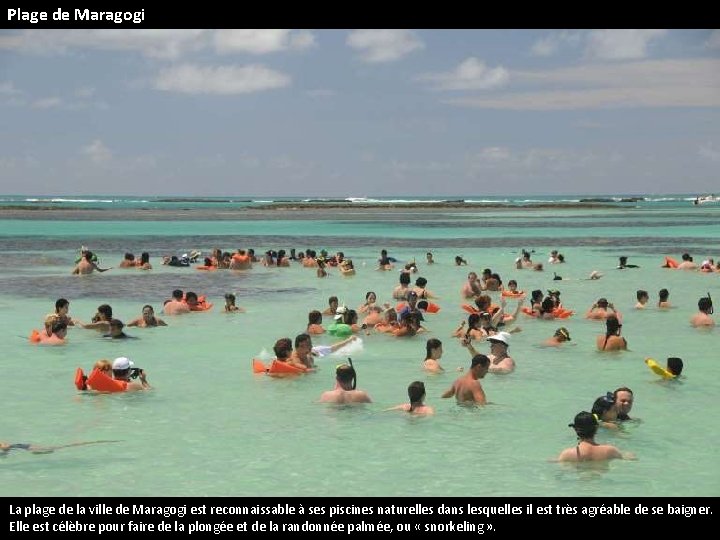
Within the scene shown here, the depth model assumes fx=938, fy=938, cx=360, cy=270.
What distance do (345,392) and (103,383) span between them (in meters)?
4.08

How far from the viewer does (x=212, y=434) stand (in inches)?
532

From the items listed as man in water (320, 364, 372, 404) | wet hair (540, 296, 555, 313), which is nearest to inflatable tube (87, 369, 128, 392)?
man in water (320, 364, 372, 404)

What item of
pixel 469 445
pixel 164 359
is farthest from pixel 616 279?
pixel 469 445

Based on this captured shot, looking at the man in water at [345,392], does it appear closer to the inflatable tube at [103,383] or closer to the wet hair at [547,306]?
the inflatable tube at [103,383]

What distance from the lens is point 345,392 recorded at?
14.9 metres

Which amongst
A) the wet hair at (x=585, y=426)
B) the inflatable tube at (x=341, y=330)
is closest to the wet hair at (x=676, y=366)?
the wet hair at (x=585, y=426)

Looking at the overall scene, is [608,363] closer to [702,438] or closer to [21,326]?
[702,438]

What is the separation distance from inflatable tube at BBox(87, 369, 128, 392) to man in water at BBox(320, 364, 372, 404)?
11.5 ft

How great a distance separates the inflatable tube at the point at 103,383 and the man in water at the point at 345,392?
3.50 metres

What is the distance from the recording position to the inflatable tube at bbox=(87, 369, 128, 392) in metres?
15.5

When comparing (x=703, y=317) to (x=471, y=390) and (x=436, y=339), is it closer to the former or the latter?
(x=436, y=339)
